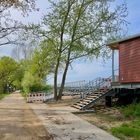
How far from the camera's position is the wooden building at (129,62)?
3031cm

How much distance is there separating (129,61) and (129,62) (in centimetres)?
8

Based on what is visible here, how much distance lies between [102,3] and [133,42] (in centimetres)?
1711

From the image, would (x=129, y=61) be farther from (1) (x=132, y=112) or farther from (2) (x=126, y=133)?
(2) (x=126, y=133)

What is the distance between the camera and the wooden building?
99.5 ft

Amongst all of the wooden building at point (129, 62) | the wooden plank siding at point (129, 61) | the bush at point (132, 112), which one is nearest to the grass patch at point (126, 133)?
the bush at point (132, 112)

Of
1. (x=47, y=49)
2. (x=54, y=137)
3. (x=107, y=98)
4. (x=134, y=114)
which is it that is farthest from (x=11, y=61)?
(x=54, y=137)

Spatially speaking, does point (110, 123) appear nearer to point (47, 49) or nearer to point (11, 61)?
point (47, 49)

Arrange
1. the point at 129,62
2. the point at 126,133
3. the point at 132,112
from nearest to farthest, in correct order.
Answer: the point at 126,133, the point at 132,112, the point at 129,62

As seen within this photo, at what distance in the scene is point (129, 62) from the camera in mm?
32094

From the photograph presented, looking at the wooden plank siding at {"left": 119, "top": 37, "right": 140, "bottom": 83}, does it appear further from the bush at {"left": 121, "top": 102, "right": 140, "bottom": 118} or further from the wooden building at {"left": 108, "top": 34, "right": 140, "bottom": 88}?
the bush at {"left": 121, "top": 102, "right": 140, "bottom": 118}

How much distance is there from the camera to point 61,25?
47.4 m

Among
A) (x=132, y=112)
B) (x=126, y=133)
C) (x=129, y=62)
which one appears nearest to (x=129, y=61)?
(x=129, y=62)

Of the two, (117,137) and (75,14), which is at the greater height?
(75,14)

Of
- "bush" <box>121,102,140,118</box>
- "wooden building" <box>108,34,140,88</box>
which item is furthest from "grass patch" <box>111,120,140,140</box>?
"wooden building" <box>108,34,140,88</box>
